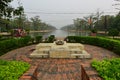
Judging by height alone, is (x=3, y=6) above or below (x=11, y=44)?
above

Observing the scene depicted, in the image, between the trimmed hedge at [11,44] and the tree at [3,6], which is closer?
Result: the trimmed hedge at [11,44]

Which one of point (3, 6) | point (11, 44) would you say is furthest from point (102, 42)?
point (3, 6)

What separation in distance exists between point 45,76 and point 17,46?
8.55m

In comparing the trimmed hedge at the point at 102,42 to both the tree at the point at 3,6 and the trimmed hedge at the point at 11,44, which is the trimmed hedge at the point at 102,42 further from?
the tree at the point at 3,6

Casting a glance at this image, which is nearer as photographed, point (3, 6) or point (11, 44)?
point (11, 44)

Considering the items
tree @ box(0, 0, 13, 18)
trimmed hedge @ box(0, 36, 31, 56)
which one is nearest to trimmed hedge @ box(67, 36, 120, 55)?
trimmed hedge @ box(0, 36, 31, 56)

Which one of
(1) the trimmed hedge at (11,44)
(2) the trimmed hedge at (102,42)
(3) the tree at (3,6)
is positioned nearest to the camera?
(2) the trimmed hedge at (102,42)

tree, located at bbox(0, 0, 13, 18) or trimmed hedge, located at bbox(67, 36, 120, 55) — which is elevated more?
tree, located at bbox(0, 0, 13, 18)

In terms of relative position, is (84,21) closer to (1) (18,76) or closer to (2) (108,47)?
(2) (108,47)

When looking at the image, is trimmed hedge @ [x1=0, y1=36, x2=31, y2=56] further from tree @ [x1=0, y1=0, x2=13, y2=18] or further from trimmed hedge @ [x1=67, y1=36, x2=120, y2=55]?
trimmed hedge @ [x1=67, y1=36, x2=120, y2=55]

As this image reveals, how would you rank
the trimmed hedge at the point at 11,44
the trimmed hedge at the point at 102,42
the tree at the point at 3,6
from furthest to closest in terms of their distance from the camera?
1. the tree at the point at 3,6
2. the trimmed hedge at the point at 11,44
3. the trimmed hedge at the point at 102,42

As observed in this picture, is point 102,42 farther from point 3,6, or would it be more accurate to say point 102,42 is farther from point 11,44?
point 3,6

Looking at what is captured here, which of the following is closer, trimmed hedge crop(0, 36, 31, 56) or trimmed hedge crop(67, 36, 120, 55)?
trimmed hedge crop(67, 36, 120, 55)

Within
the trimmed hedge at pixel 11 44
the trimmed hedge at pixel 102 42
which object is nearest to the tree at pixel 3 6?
the trimmed hedge at pixel 11 44
